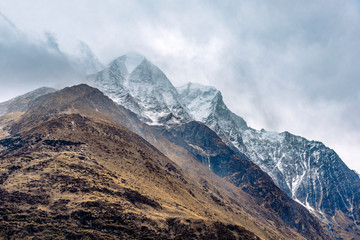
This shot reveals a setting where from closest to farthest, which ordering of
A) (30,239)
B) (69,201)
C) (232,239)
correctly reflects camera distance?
(30,239)
(69,201)
(232,239)

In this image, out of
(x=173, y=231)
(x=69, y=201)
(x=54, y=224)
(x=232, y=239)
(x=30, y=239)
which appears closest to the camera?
(x=30, y=239)

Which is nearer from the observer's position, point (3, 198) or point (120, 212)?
point (3, 198)

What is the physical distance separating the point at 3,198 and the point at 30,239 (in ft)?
103

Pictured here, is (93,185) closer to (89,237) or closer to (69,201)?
(69,201)

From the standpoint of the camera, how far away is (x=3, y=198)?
143 meters

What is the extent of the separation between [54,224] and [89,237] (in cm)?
1853

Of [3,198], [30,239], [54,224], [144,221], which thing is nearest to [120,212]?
[144,221]

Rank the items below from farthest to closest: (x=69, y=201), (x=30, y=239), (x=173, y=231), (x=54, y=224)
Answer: (x=173, y=231) < (x=69, y=201) < (x=54, y=224) < (x=30, y=239)

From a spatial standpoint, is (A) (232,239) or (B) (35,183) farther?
(A) (232,239)

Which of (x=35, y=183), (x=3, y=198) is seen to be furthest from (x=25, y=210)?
(x=35, y=183)

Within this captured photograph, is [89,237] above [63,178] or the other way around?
the other way around

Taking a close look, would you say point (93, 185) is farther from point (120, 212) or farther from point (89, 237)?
point (89, 237)

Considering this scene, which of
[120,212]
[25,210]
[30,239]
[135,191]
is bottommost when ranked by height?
[30,239]

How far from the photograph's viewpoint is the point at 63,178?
174625 mm
